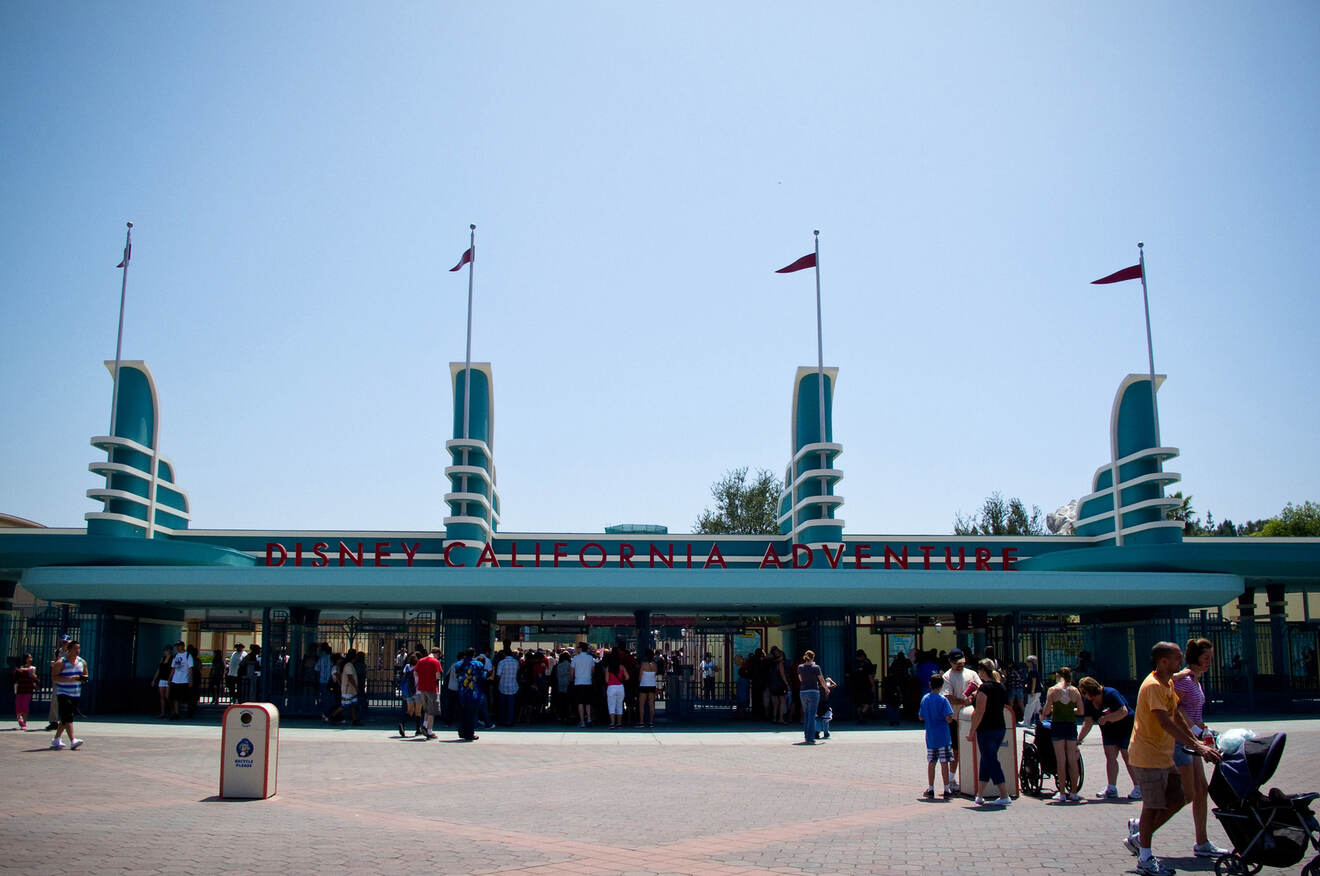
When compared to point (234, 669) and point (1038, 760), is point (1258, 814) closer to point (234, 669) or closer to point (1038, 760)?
point (1038, 760)

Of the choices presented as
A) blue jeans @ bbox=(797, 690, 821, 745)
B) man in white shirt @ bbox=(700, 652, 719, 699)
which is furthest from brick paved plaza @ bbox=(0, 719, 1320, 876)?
man in white shirt @ bbox=(700, 652, 719, 699)

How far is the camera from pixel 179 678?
23109 mm

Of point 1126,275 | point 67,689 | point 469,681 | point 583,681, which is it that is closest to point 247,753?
point 67,689

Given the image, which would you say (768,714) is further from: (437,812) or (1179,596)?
(437,812)

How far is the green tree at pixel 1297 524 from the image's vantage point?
218 feet

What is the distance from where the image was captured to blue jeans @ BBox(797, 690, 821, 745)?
18.8m

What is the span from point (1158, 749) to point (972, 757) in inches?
178

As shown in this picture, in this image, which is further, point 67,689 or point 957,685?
point 67,689

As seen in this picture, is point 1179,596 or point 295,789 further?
point 1179,596

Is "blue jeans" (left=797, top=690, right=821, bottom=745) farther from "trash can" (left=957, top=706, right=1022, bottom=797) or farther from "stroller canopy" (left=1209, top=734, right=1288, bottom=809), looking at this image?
"stroller canopy" (left=1209, top=734, right=1288, bottom=809)

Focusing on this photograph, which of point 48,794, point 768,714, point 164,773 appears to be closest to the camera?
point 48,794

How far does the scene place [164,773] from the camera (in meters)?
14.3

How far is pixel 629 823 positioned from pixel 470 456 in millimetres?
18036

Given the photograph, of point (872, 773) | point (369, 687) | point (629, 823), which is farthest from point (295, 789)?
point (369, 687)
